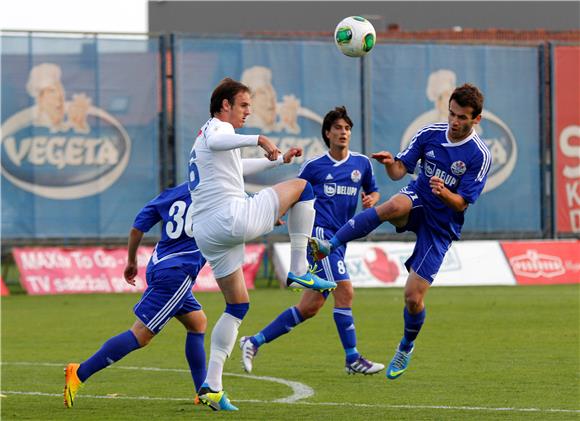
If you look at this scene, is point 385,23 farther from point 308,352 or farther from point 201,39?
Result: point 308,352

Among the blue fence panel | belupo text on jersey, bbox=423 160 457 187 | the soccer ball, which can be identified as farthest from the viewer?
the blue fence panel

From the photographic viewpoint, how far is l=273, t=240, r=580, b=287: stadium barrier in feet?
84.9

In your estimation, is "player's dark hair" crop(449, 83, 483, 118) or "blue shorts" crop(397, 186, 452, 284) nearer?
"player's dark hair" crop(449, 83, 483, 118)

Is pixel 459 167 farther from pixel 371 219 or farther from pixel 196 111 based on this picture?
pixel 196 111

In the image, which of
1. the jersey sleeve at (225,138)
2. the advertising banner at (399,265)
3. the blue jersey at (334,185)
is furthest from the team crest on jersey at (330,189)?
the advertising banner at (399,265)

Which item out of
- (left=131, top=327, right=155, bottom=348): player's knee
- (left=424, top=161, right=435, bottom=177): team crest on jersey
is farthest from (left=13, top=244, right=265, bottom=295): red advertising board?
(left=131, top=327, right=155, bottom=348): player's knee

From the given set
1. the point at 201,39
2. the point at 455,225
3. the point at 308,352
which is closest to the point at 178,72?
the point at 201,39

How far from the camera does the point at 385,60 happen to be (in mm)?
29031

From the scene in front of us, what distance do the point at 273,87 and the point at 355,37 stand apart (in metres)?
16.2

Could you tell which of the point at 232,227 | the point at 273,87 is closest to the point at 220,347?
the point at 232,227

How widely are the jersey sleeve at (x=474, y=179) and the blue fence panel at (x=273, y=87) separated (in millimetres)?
16402

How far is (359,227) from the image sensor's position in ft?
36.6

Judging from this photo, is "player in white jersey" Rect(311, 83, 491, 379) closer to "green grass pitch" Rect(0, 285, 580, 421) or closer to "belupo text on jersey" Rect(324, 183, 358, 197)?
"green grass pitch" Rect(0, 285, 580, 421)

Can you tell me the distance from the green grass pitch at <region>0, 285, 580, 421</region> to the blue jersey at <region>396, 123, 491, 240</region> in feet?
5.25
